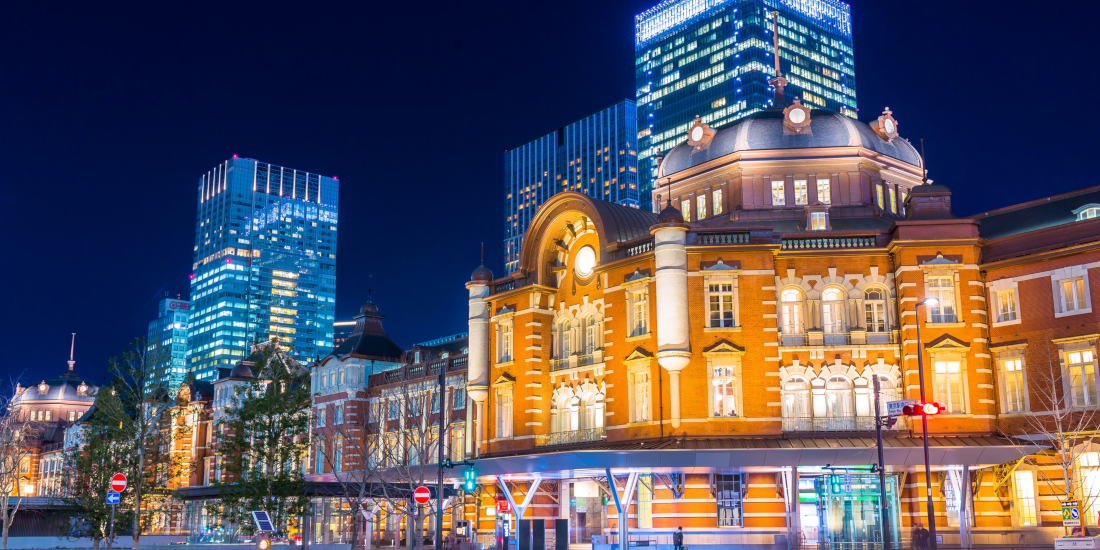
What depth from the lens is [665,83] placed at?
597 feet

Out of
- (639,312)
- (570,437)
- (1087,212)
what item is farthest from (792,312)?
(1087,212)

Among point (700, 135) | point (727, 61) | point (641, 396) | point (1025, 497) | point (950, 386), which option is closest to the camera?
point (1025, 497)

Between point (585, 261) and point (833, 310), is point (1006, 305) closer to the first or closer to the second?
point (833, 310)

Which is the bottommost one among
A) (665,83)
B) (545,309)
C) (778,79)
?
(545,309)

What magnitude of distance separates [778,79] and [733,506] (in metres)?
29.1

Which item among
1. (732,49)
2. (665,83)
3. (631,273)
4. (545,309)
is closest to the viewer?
(631,273)

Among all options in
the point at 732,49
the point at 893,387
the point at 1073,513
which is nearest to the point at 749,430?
the point at 893,387

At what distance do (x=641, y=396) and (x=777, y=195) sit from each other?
47.5 feet

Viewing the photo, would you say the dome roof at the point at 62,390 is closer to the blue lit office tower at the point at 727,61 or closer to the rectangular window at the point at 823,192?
the blue lit office tower at the point at 727,61

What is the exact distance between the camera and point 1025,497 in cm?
4541

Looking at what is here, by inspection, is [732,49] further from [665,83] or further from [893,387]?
[893,387]

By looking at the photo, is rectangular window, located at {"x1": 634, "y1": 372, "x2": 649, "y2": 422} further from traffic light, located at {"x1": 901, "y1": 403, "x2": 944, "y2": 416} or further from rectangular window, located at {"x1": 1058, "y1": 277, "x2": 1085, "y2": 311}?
rectangular window, located at {"x1": 1058, "y1": 277, "x2": 1085, "y2": 311}

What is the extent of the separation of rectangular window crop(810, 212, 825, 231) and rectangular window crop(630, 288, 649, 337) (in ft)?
32.5

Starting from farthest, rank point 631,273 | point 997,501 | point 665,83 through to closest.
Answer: point 665,83
point 631,273
point 997,501
